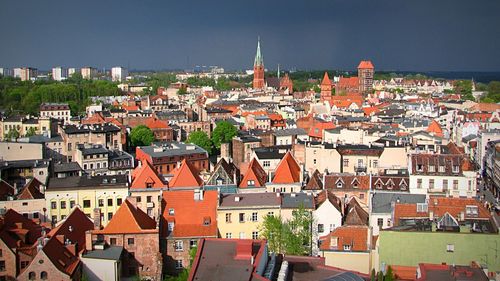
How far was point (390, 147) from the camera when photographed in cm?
4769

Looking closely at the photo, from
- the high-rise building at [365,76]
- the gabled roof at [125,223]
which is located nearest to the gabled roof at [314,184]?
the gabled roof at [125,223]

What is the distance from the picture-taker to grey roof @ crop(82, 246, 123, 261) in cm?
2841

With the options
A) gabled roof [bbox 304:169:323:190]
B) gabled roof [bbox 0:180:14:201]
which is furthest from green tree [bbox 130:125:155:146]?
gabled roof [bbox 304:169:323:190]

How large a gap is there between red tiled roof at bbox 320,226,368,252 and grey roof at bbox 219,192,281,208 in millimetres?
4963

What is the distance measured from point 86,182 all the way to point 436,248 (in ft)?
73.4

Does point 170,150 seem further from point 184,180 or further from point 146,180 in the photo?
point 146,180

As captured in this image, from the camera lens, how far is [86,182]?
130ft

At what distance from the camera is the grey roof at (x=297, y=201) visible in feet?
111

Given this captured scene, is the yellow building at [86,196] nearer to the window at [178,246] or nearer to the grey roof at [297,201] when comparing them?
the window at [178,246]

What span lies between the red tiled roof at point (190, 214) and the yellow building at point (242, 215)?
49cm

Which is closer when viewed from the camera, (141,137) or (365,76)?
(141,137)

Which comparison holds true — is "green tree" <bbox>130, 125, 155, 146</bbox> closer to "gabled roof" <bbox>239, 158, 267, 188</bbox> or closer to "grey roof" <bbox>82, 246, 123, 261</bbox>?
"gabled roof" <bbox>239, 158, 267, 188</bbox>

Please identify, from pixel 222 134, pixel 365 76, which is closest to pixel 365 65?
pixel 365 76

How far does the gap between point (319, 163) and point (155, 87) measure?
137 metres
